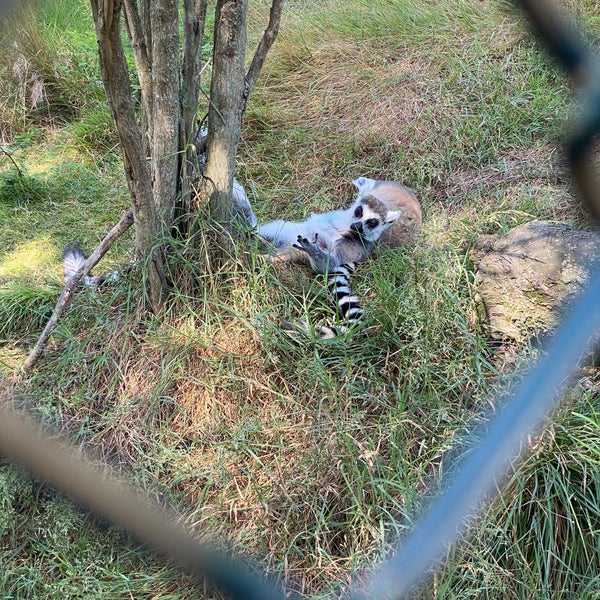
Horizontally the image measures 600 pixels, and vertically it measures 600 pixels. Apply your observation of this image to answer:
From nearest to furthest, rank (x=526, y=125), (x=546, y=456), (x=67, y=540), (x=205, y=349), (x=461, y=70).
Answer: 1. (x=546, y=456)
2. (x=67, y=540)
3. (x=205, y=349)
4. (x=526, y=125)
5. (x=461, y=70)

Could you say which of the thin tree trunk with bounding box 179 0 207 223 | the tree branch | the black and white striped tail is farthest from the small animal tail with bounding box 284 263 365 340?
the tree branch

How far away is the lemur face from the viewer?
4059mm

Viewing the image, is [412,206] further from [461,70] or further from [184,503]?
[184,503]

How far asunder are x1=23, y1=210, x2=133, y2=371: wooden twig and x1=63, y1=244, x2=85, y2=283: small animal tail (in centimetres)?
54

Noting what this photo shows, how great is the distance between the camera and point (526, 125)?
466 cm

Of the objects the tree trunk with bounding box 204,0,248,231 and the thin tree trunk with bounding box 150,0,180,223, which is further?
the tree trunk with bounding box 204,0,248,231

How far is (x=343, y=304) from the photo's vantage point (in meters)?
A: 3.20

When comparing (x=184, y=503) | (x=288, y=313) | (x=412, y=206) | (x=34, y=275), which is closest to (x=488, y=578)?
(x=184, y=503)

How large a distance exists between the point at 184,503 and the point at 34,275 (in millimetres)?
1960

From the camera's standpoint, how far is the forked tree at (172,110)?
2523mm

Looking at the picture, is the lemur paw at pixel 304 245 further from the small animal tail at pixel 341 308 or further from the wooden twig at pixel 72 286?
the wooden twig at pixel 72 286

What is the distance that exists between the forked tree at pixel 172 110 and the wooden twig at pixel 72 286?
125 mm

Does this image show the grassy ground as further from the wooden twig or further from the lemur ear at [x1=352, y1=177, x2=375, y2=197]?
the lemur ear at [x1=352, y1=177, x2=375, y2=197]

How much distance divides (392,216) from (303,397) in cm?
178
